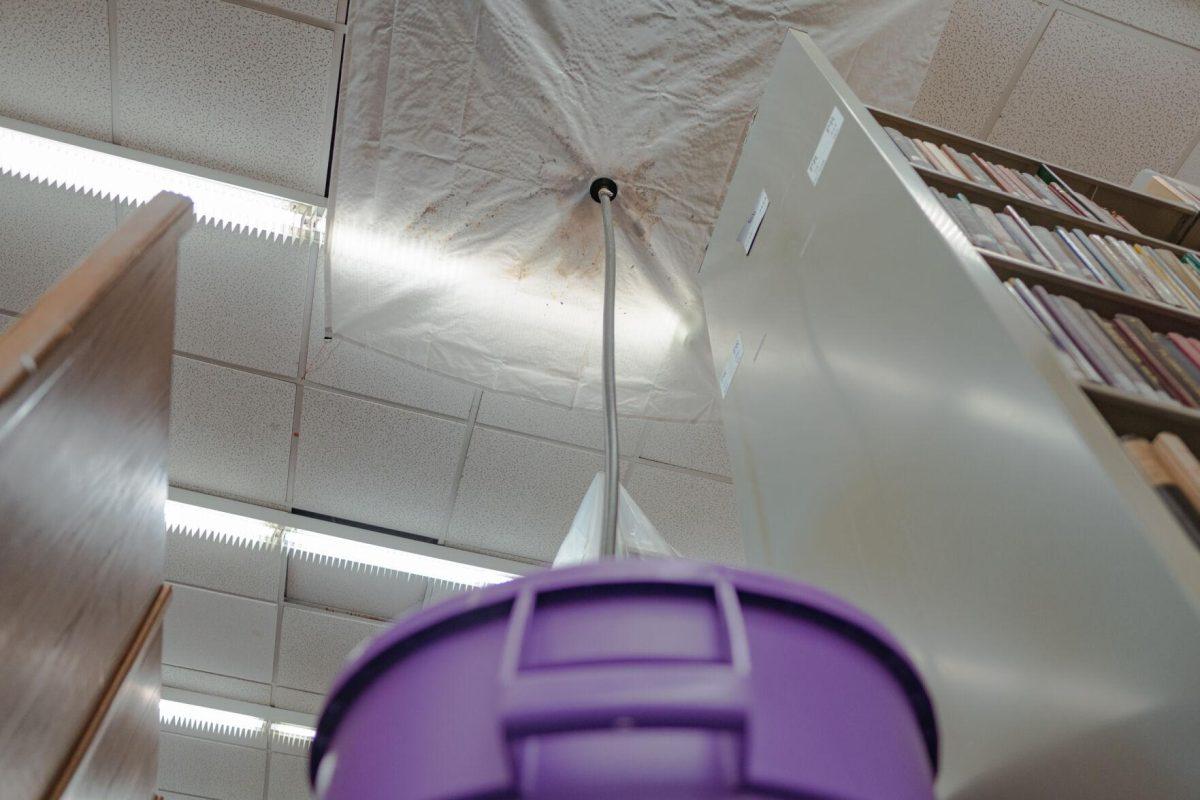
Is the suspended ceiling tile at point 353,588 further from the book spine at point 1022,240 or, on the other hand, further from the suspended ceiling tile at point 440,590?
the book spine at point 1022,240

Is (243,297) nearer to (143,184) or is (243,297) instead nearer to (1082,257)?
(143,184)

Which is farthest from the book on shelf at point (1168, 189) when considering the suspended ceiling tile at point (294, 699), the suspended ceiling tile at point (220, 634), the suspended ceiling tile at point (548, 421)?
the suspended ceiling tile at point (294, 699)

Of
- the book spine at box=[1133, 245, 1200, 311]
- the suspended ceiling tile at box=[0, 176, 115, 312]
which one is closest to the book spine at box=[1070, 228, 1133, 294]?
the book spine at box=[1133, 245, 1200, 311]

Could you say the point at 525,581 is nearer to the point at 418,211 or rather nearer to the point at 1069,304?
the point at 1069,304

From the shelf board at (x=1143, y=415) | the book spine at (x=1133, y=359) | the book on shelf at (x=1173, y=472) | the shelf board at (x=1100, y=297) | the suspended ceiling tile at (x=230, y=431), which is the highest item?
the suspended ceiling tile at (x=230, y=431)

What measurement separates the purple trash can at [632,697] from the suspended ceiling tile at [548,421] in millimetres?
2172

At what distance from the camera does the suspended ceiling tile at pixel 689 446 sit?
2781 mm

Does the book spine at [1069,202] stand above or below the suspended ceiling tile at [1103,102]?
below

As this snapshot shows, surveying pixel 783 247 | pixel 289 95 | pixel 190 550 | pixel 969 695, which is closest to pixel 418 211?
pixel 289 95

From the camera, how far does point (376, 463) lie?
2.97 m

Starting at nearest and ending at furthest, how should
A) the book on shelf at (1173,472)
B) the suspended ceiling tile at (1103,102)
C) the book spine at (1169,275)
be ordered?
the book on shelf at (1173,472) < the book spine at (1169,275) < the suspended ceiling tile at (1103,102)

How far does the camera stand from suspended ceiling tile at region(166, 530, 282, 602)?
3.39m

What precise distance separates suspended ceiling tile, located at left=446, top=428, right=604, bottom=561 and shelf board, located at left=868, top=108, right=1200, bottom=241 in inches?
62.7

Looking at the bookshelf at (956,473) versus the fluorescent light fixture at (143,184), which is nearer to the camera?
the bookshelf at (956,473)
